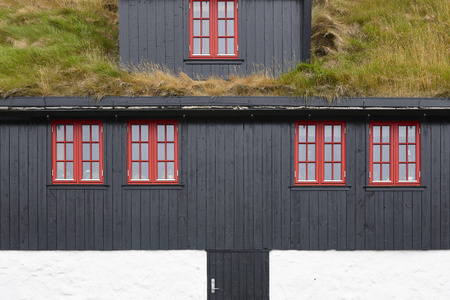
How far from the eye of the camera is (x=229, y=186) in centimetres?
813

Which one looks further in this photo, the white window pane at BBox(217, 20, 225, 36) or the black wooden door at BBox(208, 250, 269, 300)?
the white window pane at BBox(217, 20, 225, 36)

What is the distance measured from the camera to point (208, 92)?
8.12 metres

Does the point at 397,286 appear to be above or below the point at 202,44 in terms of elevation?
below

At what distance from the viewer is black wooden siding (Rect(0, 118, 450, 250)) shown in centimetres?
806

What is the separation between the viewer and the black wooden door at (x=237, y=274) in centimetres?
810

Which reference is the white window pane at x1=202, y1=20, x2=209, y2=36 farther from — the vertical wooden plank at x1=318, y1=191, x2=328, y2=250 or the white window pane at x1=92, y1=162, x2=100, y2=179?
the vertical wooden plank at x1=318, y1=191, x2=328, y2=250

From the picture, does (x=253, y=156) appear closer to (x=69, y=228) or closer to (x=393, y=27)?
(x=69, y=228)

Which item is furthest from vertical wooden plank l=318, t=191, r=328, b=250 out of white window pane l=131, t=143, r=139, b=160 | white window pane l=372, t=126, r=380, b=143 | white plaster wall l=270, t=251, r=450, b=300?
white window pane l=131, t=143, r=139, b=160

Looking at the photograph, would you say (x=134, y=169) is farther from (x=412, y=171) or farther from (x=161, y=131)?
(x=412, y=171)

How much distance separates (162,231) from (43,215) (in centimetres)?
260

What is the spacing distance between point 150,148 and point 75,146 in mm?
1641

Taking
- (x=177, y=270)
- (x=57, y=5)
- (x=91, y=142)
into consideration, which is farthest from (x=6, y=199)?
(x=57, y=5)

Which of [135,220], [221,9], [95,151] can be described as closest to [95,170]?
[95,151]

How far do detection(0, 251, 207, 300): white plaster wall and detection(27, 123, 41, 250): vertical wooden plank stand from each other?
317mm
